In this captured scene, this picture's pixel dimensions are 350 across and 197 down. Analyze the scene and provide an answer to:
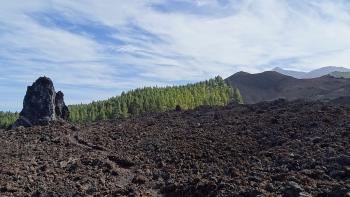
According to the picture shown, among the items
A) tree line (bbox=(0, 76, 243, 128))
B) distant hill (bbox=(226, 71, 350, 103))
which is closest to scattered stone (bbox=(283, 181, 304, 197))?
tree line (bbox=(0, 76, 243, 128))

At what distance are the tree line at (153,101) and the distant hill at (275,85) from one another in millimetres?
29101

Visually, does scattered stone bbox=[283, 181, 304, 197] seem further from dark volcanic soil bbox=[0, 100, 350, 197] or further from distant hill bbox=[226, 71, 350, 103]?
distant hill bbox=[226, 71, 350, 103]

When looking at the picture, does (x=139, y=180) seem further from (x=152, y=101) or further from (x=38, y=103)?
(x=152, y=101)

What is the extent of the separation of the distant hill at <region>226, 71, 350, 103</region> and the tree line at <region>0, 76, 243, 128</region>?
26.4 m

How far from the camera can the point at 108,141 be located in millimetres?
20531

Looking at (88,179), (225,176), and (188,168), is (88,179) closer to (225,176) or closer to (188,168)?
A: (188,168)

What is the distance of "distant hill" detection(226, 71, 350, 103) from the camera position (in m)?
111

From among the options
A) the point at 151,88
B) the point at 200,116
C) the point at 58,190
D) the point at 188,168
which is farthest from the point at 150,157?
the point at 151,88

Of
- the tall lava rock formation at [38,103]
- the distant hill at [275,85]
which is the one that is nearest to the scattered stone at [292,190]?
the tall lava rock formation at [38,103]

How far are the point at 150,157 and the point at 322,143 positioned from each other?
603 cm

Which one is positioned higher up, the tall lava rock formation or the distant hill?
the distant hill

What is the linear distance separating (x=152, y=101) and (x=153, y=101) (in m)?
0.15

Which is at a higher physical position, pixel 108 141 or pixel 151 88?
pixel 151 88

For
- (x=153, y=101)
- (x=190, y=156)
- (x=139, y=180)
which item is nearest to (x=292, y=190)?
(x=139, y=180)
